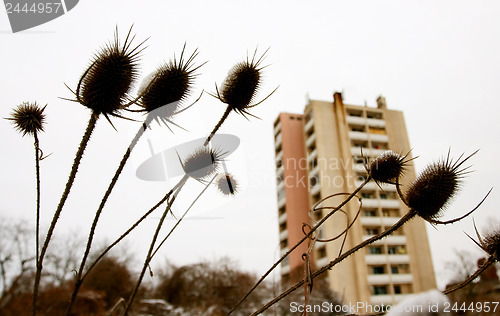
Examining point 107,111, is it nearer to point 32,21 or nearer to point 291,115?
point 32,21

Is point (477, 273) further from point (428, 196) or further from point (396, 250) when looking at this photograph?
point (396, 250)

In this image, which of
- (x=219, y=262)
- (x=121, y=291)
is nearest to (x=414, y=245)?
(x=219, y=262)

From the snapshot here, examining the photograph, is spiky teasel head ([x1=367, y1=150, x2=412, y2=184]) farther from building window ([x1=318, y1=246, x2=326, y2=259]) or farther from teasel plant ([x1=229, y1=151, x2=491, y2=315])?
building window ([x1=318, y1=246, x2=326, y2=259])

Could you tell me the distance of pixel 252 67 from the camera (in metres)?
1.15

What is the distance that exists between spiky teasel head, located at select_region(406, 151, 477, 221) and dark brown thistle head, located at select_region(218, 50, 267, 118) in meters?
0.52

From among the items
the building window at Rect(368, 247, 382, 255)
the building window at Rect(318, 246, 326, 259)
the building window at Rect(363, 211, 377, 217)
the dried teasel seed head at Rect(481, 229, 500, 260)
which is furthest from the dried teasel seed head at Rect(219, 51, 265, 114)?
the building window at Rect(363, 211, 377, 217)

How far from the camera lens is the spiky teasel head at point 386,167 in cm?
95

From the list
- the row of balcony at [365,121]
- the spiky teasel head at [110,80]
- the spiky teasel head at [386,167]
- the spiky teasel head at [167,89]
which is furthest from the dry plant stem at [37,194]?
the row of balcony at [365,121]

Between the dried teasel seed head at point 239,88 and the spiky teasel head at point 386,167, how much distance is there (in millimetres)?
409

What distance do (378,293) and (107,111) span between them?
3621 cm

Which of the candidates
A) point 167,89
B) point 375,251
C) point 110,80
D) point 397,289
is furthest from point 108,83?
point 397,289

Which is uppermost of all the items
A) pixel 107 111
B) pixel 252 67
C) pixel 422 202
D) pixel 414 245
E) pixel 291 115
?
pixel 291 115

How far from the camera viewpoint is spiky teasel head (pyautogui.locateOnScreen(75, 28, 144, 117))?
2.86ft

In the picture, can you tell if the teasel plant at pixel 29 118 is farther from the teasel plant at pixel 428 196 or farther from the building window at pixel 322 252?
the building window at pixel 322 252
